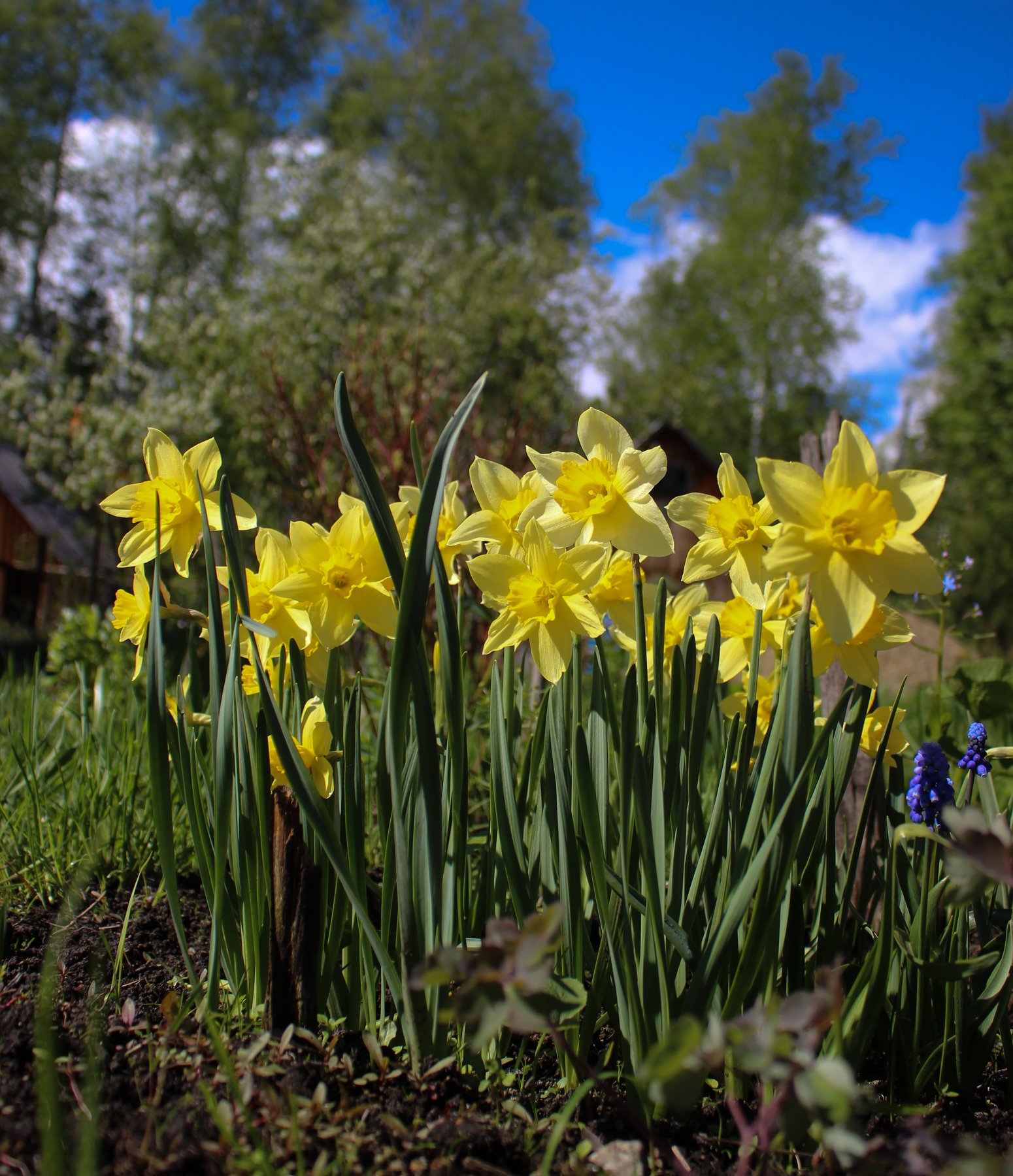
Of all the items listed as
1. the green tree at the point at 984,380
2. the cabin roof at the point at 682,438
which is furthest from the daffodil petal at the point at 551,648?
the cabin roof at the point at 682,438

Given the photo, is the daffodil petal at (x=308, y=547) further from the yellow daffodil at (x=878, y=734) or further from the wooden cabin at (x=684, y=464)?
the wooden cabin at (x=684, y=464)

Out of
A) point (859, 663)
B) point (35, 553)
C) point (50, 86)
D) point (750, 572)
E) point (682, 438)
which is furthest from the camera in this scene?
point (682, 438)

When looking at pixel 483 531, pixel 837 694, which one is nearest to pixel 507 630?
pixel 483 531

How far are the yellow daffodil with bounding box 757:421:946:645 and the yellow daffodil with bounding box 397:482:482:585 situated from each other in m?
0.52

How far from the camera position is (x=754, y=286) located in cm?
2072

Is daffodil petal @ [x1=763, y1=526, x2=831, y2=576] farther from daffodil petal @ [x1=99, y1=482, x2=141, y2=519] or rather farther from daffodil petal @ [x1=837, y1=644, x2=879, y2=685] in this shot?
daffodil petal @ [x1=99, y1=482, x2=141, y2=519]

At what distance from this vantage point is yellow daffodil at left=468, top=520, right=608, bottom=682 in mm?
1165

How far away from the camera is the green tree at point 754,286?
2031 centimetres

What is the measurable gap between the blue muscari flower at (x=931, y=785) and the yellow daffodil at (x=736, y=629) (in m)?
0.27

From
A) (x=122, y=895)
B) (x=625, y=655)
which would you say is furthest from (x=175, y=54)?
(x=122, y=895)

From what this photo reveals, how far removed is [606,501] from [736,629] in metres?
0.38

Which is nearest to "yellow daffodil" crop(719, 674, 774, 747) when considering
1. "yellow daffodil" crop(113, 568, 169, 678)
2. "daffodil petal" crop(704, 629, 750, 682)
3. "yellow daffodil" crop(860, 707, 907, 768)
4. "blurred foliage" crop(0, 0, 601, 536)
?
"daffodil petal" crop(704, 629, 750, 682)

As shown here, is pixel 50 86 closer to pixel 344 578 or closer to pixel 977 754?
pixel 344 578

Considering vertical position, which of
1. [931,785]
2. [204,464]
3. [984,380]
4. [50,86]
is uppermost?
[50,86]
